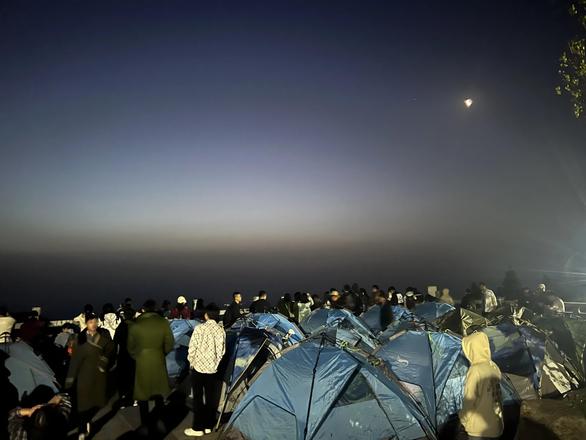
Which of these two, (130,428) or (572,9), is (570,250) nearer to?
(572,9)

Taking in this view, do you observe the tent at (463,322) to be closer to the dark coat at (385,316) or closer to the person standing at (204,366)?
the dark coat at (385,316)

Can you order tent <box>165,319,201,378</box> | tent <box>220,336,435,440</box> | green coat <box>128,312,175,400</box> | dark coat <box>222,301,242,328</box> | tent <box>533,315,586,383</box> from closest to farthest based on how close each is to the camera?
tent <box>220,336,435,440</box> < green coat <box>128,312,175,400</box> < tent <box>533,315,586,383</box> < tent <box>165,319,201,378</box> < dark coat <box>222,301,242,328</box>

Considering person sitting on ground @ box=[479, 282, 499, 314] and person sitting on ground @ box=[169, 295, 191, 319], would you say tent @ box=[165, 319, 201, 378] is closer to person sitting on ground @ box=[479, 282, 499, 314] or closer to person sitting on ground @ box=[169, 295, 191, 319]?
person sitting on ground @ box=[169, 295, 191, 319]

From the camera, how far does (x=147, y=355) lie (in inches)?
283

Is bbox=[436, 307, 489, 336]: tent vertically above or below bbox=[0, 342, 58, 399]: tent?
below

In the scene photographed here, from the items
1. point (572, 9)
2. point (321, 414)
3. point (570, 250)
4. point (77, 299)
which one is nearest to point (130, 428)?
point (321, 414)

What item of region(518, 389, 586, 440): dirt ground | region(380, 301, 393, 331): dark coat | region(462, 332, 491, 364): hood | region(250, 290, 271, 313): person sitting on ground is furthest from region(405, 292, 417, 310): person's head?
region(462, 332, 491, 364): hood

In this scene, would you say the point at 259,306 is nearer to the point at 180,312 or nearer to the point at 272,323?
the point at 272,323

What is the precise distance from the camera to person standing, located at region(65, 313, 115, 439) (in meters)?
6.79

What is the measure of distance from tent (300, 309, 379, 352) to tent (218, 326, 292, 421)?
7.08 ft

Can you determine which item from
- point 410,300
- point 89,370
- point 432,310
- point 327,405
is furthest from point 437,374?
point 410,300

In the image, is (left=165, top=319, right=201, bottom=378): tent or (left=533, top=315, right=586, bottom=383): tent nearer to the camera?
(left=533, top=315, right=586, bottom=383): tent

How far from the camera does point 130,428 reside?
310 inches

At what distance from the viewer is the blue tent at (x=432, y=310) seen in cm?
1523
